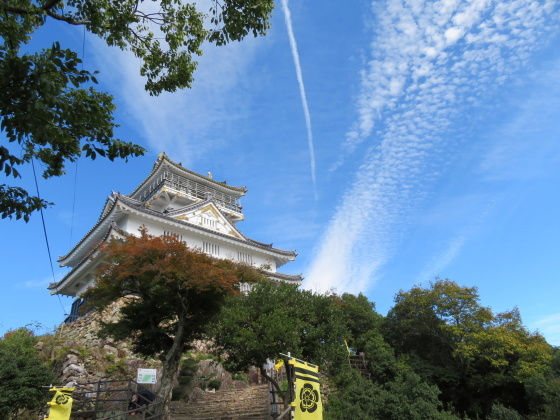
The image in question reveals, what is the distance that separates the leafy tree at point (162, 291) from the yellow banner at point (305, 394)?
5.10 meters

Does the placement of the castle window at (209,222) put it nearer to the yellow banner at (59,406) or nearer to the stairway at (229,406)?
the stairway at (229,406)

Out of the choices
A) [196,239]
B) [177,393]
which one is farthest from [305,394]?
[196,239]

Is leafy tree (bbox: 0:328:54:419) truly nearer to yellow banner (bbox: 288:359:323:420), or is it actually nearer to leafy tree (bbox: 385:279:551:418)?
yellow banner (bbox: 288:359:323:420)

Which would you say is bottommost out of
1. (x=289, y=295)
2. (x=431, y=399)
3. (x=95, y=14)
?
(x=431, y=399)

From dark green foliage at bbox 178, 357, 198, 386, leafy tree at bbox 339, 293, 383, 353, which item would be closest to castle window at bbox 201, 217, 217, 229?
leafy tree at bbox 339, 293, 383, 353

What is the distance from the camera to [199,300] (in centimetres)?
1305

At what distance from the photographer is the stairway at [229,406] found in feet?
39.5

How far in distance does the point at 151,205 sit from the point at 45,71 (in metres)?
26.5

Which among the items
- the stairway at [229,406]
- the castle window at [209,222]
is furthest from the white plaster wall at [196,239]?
the stairway at [229,406]

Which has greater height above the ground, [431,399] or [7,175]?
[7,175]

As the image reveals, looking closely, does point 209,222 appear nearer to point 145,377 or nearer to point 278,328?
point 145,377

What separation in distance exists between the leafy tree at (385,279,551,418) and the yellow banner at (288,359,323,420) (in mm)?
11743

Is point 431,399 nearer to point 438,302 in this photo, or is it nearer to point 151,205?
point 438,302

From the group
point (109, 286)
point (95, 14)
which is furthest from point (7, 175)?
point (109, 286)
